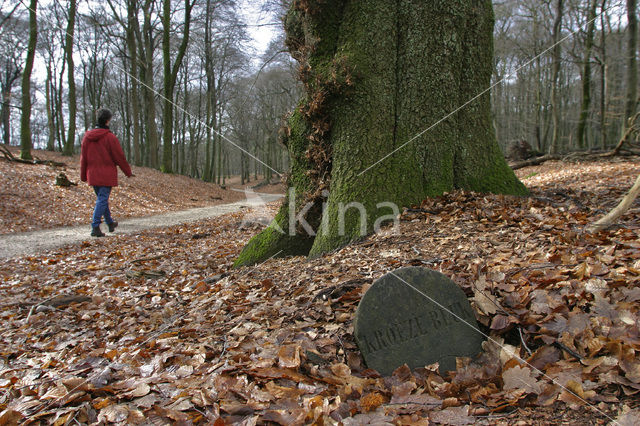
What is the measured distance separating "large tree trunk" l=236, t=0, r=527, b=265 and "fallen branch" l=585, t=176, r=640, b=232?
1.34m

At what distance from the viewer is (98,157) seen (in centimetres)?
691

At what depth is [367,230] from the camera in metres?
3.82

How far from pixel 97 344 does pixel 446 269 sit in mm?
2705

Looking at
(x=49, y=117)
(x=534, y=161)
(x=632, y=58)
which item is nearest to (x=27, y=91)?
(x=49, y=117)

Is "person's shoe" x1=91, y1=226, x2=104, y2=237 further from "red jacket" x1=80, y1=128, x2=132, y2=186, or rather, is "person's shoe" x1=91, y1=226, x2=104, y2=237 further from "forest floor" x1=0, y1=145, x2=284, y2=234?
"forest floor" x1=0, y1=145, x2=284, y2=234

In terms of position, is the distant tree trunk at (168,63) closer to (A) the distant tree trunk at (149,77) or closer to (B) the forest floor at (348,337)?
(A) the distant tree trunk at (149,77)

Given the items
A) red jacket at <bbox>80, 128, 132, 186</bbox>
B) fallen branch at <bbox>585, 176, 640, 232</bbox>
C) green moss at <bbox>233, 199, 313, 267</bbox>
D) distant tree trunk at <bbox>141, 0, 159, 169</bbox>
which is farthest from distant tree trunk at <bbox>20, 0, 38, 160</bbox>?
fallen branch at <bbox>585, 176, 640, 232</bbox>

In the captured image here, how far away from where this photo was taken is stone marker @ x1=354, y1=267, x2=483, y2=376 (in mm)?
2258

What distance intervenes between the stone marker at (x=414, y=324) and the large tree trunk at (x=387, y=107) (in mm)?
1491

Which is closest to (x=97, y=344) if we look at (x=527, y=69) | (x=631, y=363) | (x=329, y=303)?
(x=329, y=303)

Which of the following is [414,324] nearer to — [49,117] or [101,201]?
[101,201]

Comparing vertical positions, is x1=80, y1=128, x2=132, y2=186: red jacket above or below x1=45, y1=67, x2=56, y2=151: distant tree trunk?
below

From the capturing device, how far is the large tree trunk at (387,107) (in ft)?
12.9

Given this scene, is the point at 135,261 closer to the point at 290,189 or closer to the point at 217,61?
the point at 290,189
